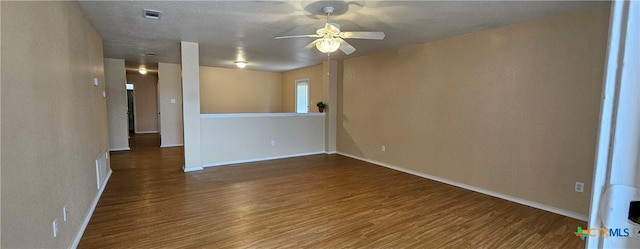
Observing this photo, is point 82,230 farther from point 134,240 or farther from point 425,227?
point 425,227

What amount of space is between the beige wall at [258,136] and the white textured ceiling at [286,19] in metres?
1.42

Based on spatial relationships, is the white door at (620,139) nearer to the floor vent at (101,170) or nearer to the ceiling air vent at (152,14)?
the ceiling air vent at (152,14)

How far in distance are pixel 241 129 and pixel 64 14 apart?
3.35 meters

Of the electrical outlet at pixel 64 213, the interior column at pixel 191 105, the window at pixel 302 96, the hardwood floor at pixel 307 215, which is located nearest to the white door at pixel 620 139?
the hardwood floor at pixel 307 215

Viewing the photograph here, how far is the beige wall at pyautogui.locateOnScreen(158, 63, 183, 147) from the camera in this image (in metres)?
6.95

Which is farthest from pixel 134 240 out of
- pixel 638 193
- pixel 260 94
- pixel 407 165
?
pixel 260 94

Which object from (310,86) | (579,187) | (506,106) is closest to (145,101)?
(310,86)

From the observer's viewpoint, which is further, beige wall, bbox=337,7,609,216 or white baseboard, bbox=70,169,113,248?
beige wall, bbox=337,7,609,216

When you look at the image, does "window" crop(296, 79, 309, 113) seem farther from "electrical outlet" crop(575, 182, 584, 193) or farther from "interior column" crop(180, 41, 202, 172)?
"electrical outlet" crop(575, 182, 584, 193)

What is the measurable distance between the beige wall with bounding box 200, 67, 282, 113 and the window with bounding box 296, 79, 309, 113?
1.06 m

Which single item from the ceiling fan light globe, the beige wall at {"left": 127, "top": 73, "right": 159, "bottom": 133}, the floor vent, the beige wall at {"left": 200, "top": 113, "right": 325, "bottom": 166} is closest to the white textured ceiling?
the ceiling fan light globe

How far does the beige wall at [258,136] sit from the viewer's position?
5.15 m

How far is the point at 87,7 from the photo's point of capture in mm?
2936

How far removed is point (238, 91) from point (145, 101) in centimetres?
391
